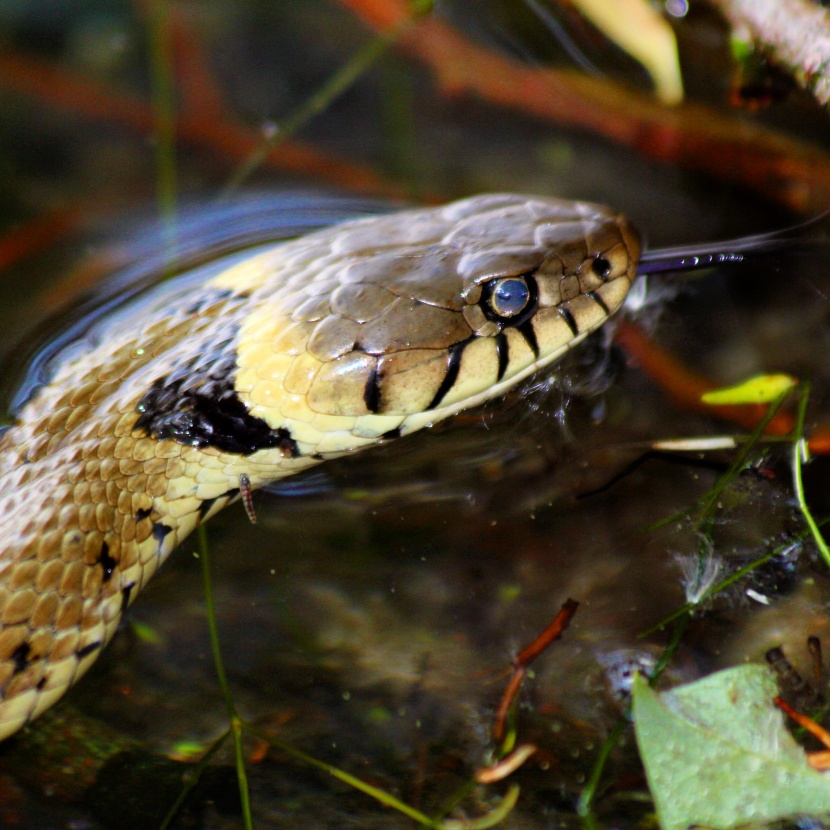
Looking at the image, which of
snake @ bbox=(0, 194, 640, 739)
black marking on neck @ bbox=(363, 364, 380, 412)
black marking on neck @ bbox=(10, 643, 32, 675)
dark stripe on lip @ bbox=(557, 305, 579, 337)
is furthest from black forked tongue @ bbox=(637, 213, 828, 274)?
black marking on neck @ bbox=(10, 643, 32, 675)

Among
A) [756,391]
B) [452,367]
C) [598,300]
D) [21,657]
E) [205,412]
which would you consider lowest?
[756,391]

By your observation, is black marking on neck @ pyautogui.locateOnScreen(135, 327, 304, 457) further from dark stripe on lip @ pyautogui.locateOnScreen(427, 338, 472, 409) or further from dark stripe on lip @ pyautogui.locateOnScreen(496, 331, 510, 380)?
dark stripe on lip @ pyautogui.locateOnScreen(496, 331, 510, 380)

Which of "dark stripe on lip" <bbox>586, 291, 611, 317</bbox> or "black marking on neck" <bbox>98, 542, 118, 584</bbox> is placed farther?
"dark stripe on lip" <bbox>586, 291, 611, 317</bbox>

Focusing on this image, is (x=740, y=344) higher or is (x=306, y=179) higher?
(x=306, y=179)

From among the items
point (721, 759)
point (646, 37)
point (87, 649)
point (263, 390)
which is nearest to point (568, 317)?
point (263, 390)

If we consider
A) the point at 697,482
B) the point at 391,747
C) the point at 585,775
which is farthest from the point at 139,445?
the point at 697,482

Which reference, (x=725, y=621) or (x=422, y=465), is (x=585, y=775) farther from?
(x=422, y=465)

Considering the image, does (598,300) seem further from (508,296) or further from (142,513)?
(142,513)
